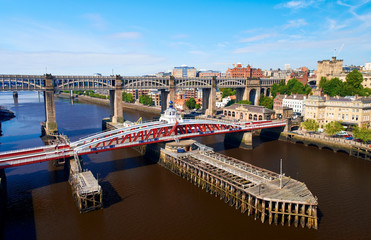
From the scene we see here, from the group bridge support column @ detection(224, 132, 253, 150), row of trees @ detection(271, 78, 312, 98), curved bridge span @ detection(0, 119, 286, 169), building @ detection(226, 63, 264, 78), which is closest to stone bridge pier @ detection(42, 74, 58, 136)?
curved bridge span @ detection(0, 119, 286, 169)

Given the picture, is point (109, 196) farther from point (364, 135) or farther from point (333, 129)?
point (333, 129)

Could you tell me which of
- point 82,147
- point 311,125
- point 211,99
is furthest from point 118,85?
point 311,125

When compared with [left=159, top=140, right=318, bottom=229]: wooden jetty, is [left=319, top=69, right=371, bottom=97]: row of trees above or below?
above

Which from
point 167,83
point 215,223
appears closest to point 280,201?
point 215,223

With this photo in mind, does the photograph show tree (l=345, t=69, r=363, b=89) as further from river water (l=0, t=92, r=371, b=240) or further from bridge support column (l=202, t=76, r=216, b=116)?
river water (l=0, t=92, r=371, b=240)

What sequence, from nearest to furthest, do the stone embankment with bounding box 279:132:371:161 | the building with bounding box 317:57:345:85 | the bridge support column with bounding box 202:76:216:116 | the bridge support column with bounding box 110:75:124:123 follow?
the stone embankment with bounding box 279:132:371:161 → the bridge support column with bounding box 110:75:124:123 → the bridge support column with bounding box 202:76:216:116 → the building with bounding box 317:57:345:85

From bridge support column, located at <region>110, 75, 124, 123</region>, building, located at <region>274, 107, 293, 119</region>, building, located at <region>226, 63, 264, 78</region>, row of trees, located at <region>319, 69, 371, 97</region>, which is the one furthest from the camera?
building, located at <region>226, 63, 264, 78</region>

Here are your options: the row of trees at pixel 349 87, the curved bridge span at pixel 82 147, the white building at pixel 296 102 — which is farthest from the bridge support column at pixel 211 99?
the curved bridge span at pixel 82 147
